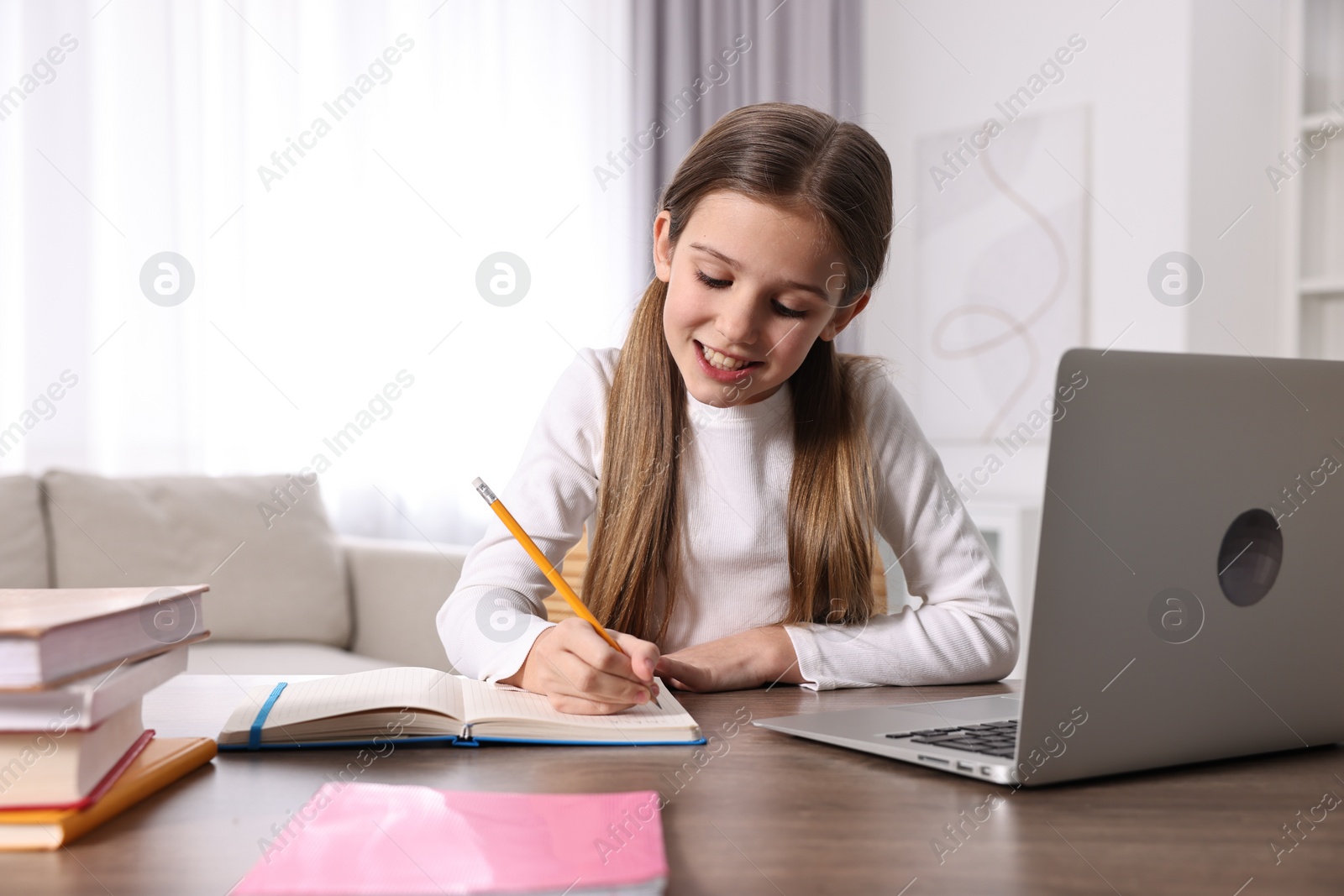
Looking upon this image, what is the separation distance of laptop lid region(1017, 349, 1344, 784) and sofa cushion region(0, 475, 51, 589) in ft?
6.62

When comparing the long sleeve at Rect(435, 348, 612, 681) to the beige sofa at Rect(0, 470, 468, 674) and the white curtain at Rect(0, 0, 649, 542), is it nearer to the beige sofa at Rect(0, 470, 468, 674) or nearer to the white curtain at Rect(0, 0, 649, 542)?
the beige sofa at Rect(0, 470, 468, 674)

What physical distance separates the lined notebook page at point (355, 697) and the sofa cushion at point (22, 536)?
57.8 inches

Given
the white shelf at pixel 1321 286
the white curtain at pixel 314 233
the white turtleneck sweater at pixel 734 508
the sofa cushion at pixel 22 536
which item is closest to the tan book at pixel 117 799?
the white turtleneck sweater at pixel 734 508

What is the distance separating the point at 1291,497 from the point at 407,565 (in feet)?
6.61

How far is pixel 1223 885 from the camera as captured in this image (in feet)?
1.54

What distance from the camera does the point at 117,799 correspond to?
22.2 inches

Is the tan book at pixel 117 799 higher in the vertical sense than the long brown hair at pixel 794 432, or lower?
lower

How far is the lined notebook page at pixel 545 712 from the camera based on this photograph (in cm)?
75

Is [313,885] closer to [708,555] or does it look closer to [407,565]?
[708,555]

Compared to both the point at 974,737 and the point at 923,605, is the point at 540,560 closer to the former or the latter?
the point at 974,737

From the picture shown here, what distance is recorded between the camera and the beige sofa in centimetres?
213

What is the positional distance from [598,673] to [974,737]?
0.27 meters

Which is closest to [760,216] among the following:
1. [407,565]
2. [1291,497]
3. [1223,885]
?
[1291,497]

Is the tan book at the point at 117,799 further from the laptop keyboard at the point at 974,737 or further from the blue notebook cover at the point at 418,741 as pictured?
the laptop keyboard at the point at 974,737
